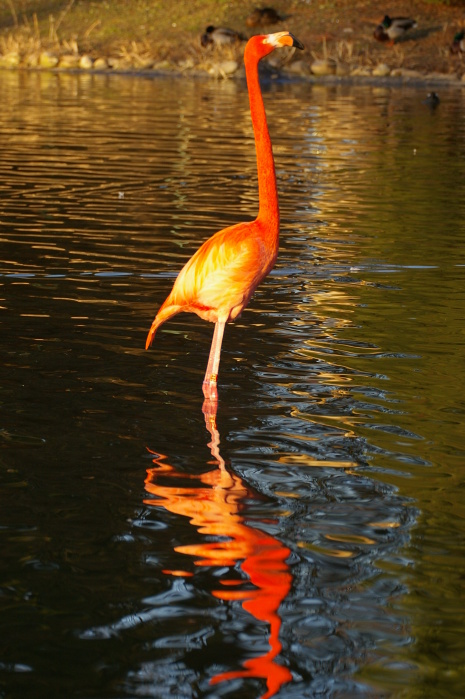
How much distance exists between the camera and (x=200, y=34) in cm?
4844

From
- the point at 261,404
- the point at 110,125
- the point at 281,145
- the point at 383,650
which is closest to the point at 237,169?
the point at 281,145

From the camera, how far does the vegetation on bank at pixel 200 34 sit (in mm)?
42750

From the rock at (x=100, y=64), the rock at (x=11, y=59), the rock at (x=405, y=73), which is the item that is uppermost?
the rock at (x=11, y=59)

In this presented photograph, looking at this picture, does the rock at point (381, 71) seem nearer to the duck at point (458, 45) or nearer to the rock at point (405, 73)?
the rock at point (405, 73)

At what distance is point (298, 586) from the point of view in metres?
4.51

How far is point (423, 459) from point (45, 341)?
121 inches

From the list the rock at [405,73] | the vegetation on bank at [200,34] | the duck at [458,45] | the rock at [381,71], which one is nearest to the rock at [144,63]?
the vegetation on bank at [200,34]

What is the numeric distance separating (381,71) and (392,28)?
93.8 inches

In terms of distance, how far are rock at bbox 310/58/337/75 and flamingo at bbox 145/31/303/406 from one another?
36.1 meters

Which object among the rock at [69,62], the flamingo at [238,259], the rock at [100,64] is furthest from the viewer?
the rock at [69,62]

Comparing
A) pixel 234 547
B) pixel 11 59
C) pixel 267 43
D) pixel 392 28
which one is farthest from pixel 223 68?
pixel 234 547

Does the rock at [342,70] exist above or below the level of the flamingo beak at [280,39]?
above

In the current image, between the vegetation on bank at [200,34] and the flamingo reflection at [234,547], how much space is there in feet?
122

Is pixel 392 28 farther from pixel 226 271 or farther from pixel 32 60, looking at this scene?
pixel 226 271
